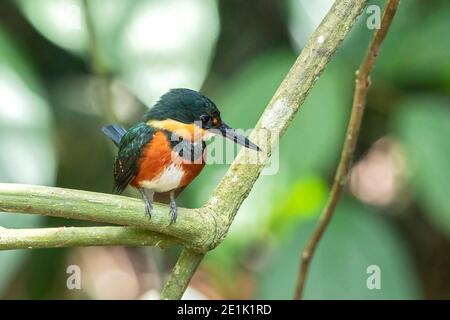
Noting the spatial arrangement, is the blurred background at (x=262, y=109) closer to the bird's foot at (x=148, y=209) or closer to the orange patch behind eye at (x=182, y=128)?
the orange patch behind eye at (x=182, y=128)

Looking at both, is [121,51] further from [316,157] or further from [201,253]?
[201,253]

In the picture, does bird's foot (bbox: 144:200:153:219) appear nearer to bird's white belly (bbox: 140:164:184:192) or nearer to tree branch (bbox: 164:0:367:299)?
tree branch (bbox: 164:0:367:299)

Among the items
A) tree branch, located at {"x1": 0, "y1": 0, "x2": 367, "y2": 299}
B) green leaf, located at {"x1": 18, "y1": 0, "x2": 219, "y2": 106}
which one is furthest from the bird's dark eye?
green leaf, located at {"x1": 18, "y1": 0, "x2": 219, "y2": 106}

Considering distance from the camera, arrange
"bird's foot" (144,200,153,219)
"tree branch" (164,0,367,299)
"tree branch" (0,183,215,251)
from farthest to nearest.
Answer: "tree branch" (164,0,367,299) → "bird's foot" (144,200,153,219) → "tree branch" (0,183,215,251)

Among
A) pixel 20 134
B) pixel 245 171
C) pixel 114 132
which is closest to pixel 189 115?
pixel 245 171

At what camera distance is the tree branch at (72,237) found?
1307 mm

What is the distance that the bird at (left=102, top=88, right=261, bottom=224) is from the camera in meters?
1.82

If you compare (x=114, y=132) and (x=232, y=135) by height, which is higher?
(x=114, y=132)

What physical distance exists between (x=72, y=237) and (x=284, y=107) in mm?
497

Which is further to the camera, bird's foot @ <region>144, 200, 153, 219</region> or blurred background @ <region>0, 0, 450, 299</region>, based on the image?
blurred background @ <region>0, 0, 450, 299</region>

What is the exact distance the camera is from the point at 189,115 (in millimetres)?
1817

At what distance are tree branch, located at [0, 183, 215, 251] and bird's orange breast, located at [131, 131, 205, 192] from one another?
403 mm

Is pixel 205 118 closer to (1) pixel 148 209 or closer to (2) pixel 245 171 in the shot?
(2) pixel 245 171

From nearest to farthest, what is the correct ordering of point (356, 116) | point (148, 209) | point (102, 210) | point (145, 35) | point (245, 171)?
1. point (102, 210)
2. point (148, 209)
3. point (245, 171)
4. point (356, 116)
5. point (145, 35)
